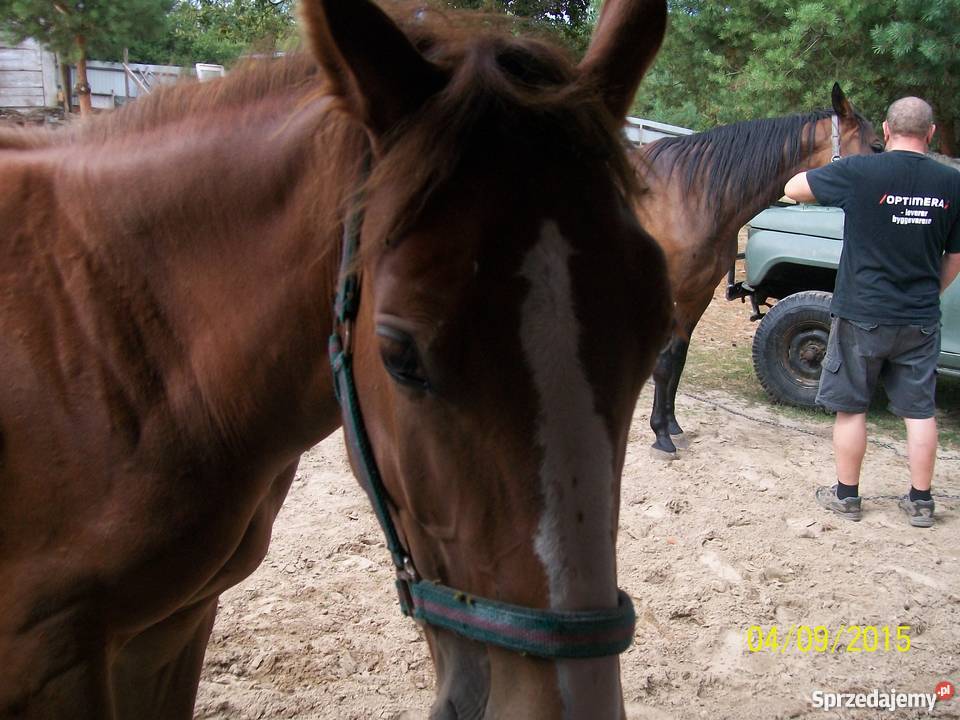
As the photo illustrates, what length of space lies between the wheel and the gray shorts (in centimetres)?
171

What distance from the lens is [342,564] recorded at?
364cm

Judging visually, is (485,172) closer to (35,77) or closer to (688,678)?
(688,678)

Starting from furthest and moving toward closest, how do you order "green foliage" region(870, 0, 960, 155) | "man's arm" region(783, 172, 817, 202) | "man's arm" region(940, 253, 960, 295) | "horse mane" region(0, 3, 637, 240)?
"green foliage" region(870, 0, 960, 155)
"man's arm" region(783, 172, 817, 202)
"man's arm" region(940, 253, 960, 295)
"horse mane" region(0, 3, 637, 240)

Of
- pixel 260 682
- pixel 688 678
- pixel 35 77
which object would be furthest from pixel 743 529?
pixel 35 77

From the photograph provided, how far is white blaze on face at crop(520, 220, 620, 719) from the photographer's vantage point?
3.40 ft

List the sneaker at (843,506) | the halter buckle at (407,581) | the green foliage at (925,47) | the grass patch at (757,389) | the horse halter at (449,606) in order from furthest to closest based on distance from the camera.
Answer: the green foliage at (925,47) → the grass patch at (757,389) → the sneaker at (843,506) → the halter buckle at (407,581) → the horse halter at (449,606)

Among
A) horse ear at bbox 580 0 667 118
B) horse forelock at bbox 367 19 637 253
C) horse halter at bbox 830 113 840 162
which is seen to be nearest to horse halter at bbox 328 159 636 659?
horse forelock at bbox 367 19 637 253

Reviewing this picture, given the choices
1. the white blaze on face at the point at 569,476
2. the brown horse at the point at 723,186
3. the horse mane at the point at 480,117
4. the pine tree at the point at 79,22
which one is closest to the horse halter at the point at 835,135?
the brown horse at the point at 723,186

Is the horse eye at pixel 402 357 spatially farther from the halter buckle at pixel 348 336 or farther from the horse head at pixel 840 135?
the horse head at pixel 840 135

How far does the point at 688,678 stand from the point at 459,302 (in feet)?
8.23

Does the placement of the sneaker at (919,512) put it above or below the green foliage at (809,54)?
below
